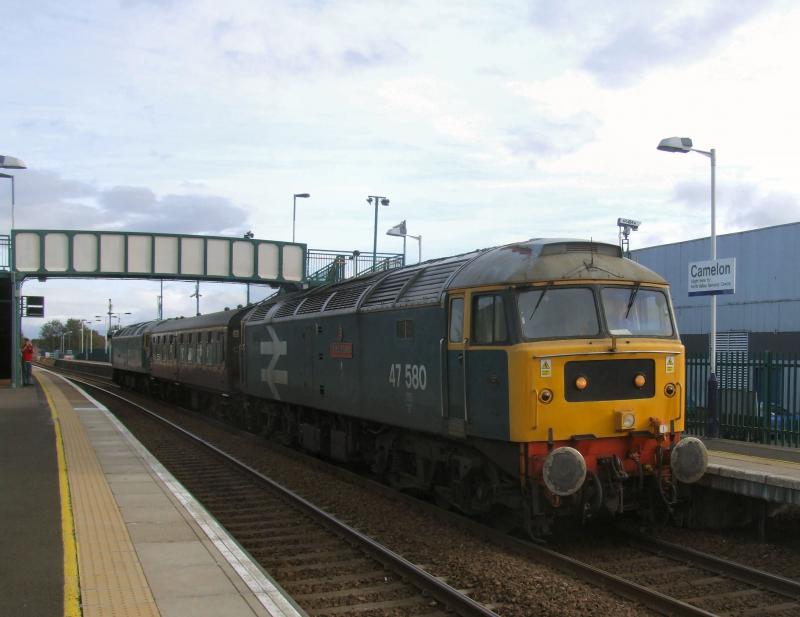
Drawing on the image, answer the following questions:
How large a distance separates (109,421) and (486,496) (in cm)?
1278

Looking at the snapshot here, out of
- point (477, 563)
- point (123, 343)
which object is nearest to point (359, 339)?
point (477, 563)

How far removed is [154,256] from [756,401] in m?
25.0

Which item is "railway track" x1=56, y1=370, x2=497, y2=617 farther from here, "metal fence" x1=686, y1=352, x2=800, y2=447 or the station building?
the station building

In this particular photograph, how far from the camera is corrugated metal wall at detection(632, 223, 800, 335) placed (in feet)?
94.9

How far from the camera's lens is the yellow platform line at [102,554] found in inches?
224

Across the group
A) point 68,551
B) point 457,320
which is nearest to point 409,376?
point 457,320

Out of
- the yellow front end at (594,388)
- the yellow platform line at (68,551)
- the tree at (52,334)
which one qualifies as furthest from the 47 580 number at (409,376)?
the tree at (52,334)

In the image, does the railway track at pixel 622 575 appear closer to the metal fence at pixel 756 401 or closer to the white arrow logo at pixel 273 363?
the metal fence at pixel 756 401

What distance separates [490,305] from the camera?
8.41 m

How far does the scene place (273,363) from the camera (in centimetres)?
1605

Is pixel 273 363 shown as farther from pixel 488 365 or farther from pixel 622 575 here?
pixel 622 575

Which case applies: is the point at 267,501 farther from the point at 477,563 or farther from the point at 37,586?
the point at 37,586

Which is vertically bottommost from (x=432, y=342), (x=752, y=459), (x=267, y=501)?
(x=267, y=501)

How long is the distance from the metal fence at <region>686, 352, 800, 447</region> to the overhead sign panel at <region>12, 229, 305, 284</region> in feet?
70.9
